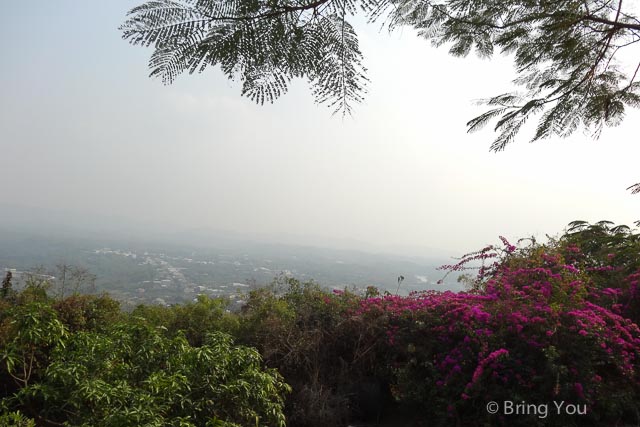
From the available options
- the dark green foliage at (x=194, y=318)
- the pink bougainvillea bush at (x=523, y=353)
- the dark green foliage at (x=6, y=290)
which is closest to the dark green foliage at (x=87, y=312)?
the dark green foliage at (x=194, y=318)

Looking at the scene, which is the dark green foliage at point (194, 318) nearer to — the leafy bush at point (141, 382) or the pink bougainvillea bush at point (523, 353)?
the leafy bush at point (141, 382)

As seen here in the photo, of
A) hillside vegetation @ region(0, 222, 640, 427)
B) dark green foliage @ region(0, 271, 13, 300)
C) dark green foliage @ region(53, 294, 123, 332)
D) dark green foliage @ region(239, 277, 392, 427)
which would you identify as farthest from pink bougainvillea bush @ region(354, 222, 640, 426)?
dark green foliage @ region(0, 271, 13, 300)

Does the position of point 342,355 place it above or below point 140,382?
below

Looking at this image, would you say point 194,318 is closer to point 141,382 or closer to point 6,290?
point 141,382

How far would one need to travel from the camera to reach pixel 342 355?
4051 mm

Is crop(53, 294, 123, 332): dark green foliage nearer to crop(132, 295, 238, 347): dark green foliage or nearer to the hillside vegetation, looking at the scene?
the hillside vegetation

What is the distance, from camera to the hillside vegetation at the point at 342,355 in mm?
2346

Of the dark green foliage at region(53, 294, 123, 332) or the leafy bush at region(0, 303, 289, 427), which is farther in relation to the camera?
the dark green foliage at region(53, 294, 123, 332)

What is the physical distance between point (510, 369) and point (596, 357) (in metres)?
0.70

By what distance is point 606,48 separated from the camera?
2.82 meters

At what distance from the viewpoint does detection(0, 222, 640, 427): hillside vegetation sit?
2346 millimetres

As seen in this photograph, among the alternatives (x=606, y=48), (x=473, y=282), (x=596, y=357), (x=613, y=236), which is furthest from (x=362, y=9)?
(x=613, y=236)

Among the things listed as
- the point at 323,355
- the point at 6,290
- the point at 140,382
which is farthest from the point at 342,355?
the point at 6,290

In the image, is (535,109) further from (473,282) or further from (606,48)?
(473,282)
